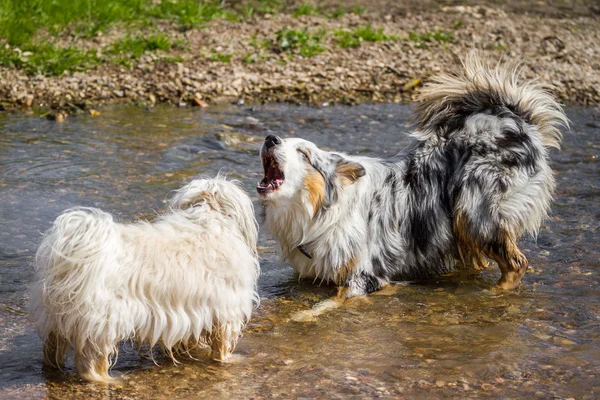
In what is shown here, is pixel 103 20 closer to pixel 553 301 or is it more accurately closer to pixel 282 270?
pixel 282 270

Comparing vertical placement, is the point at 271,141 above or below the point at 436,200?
above

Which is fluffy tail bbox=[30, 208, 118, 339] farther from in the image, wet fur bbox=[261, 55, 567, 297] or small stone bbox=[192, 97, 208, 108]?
small stone bbox=[192, 97, 208, 108]


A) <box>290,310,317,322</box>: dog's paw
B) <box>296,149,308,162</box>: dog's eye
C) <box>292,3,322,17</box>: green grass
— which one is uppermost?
Result: <box>292,3,322,17</box>: green grass

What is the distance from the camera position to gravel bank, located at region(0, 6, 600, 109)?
398 inches

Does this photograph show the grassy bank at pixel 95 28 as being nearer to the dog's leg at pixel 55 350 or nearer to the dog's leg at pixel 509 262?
the dog's leg at pixel 509 262

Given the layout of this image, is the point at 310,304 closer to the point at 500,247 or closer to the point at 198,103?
the point at 500,247

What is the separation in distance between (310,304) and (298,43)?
6.49 metres

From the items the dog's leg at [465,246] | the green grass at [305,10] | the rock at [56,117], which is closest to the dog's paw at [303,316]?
the dog's leg at [465,246]

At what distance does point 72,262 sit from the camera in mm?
3953

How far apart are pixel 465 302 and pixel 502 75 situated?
1.71 meters

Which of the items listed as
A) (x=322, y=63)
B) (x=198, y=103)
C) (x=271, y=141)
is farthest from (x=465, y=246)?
(x=322, y=63)

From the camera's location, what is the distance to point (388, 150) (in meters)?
8.77

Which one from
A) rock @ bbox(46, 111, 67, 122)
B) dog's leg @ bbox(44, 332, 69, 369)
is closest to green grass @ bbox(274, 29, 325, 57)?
rock @ bbox(46, 111, 67, 122)

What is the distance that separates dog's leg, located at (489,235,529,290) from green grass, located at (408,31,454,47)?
656cm
